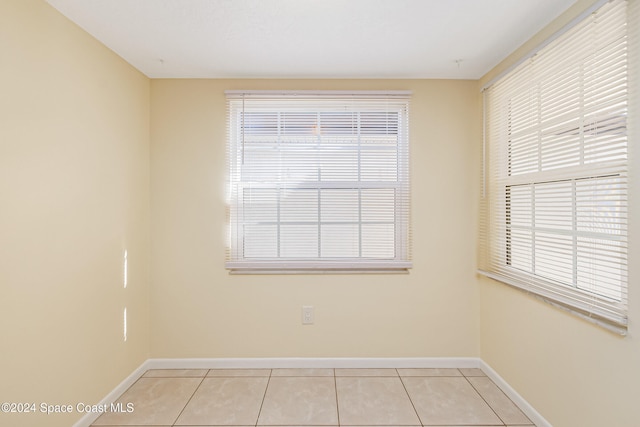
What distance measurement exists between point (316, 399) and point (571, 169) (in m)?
2.05

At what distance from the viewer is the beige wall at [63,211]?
1.47 metres

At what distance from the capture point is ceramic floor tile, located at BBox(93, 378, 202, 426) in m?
2.00

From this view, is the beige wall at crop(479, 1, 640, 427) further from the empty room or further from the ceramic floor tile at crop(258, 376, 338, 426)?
the ceramic floor tile at crop(258, 376, 338, 426)

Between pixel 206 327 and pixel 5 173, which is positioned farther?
pixel 206 327

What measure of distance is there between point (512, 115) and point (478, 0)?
867 millimetres

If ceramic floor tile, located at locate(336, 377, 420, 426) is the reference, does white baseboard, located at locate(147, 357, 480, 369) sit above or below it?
above

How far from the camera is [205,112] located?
8.64ft

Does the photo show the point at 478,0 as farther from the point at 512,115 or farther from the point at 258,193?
the point at 258,193

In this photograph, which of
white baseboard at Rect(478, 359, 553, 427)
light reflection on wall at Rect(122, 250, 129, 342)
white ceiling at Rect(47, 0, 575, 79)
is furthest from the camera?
light reflection on wall at Rect(122, 250, 129, 342)

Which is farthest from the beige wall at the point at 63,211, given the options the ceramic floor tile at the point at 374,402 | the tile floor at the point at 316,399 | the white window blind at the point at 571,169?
the white window blind at the point at 571,169

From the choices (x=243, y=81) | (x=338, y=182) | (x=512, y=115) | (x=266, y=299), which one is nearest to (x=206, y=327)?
(x=266, y=299)

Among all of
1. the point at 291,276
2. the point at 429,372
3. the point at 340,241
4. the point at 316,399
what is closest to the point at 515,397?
the point at 429,372

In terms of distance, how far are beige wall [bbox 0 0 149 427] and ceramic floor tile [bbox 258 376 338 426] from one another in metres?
1.08

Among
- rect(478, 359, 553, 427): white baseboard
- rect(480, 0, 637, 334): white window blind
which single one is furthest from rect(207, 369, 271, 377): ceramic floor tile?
rect(480, 0, 637, 334): white window blind
